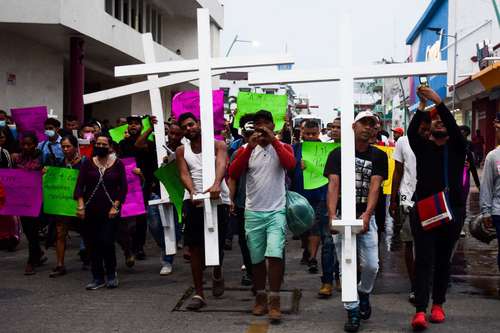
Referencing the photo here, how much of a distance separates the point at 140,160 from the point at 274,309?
13.8 ft

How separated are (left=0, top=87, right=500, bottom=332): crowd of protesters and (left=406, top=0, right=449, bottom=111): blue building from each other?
36.5 m

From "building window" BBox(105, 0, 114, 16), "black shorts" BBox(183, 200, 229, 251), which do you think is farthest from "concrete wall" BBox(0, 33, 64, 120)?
"black shorts" BBox(183, 200, 229, 251)

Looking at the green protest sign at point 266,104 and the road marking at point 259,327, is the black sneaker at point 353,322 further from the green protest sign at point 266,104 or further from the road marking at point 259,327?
the green protest sign at point 266,104

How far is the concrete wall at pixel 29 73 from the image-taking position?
17.7 meters

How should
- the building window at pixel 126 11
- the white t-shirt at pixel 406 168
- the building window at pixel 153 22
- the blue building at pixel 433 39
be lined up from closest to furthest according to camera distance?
the white t-shirt at pixel 406 168, the building window at pixel 126 11, the building window at pixel 153 22, the blue building at pixel 433 39

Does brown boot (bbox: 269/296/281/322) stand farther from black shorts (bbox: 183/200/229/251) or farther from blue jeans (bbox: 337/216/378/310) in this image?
black shorts (bbox: 183/200/229/251)

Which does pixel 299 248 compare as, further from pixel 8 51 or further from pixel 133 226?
pixel 8 51

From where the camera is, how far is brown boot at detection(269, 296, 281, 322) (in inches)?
250

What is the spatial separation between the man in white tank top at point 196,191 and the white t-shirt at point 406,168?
182 cm

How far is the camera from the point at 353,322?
237 inches

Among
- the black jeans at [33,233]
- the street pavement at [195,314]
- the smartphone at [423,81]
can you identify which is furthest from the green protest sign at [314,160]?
the black jeans at [33,233]

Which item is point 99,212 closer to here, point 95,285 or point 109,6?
point 95,285

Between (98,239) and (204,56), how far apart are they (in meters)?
2.27

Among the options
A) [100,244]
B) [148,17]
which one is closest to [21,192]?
[100,244]
